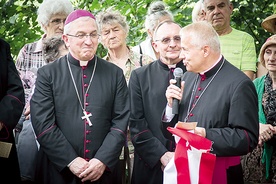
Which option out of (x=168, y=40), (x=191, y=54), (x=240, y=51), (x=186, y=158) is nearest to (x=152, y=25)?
(x=240, y=51)

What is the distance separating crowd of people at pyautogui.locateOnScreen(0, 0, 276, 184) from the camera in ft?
14.3

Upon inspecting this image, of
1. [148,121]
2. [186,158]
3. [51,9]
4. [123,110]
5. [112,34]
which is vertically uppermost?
[51,9]

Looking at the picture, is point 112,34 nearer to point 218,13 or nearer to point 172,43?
point 172,43

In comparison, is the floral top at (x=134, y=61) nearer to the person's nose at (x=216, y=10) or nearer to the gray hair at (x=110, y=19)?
the gray hair at (x=110, y=19)

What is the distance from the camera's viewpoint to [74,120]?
4855 mm

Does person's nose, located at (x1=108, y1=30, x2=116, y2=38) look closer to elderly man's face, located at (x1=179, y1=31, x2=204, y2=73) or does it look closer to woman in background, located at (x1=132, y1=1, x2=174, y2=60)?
woman in background, located at (x1=132, y1=1, x2=174, y2=60)

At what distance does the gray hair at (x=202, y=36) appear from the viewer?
4344 millimetres

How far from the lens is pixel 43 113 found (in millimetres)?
4797

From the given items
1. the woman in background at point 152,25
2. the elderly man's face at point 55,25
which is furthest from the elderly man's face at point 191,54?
the woman in background at point 152,25

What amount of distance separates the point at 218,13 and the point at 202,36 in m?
2.22

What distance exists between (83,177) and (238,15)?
407cm

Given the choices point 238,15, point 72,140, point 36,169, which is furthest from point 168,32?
point 238,15

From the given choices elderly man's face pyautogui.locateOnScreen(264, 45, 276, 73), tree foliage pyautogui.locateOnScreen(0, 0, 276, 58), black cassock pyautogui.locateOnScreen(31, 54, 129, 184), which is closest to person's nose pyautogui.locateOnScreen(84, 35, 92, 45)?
black cassock pyautogui.locateOnScreen(31, 54, 129, 184)

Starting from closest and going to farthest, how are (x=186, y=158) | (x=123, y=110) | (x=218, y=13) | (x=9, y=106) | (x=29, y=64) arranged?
(x=186, y=158), (x=9, y=106), (x=123, y=110), (x=29, y=64), (x=218, y=13)
